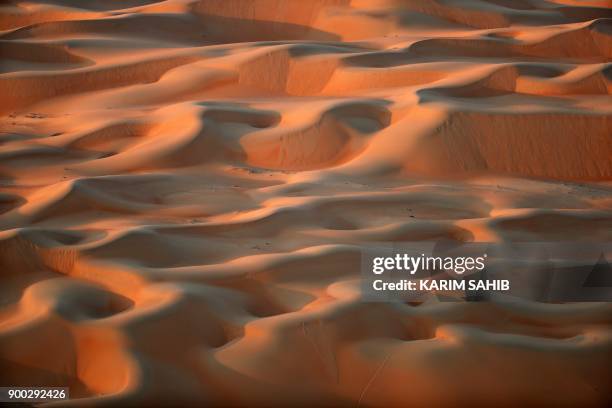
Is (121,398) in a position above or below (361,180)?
below

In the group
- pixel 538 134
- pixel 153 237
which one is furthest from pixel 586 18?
pixel 153 237

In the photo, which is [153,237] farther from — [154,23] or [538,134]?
[154,23]

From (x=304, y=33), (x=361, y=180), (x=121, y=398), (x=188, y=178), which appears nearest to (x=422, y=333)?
(x=121, y=398)

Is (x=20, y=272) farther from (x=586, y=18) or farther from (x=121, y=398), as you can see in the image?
(x=586, y=18)

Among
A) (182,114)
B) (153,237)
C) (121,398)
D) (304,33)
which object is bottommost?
(121,398)

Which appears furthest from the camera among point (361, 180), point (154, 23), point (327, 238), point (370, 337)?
point (154, 23)

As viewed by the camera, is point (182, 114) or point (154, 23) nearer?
point (182, 114)

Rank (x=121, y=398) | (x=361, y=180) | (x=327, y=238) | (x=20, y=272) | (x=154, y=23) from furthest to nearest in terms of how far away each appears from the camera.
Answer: (x=154, y=23) < (x=361, y=180) < (x=327, y=238) < (x=20, y=272) < (x=121, y=398)
